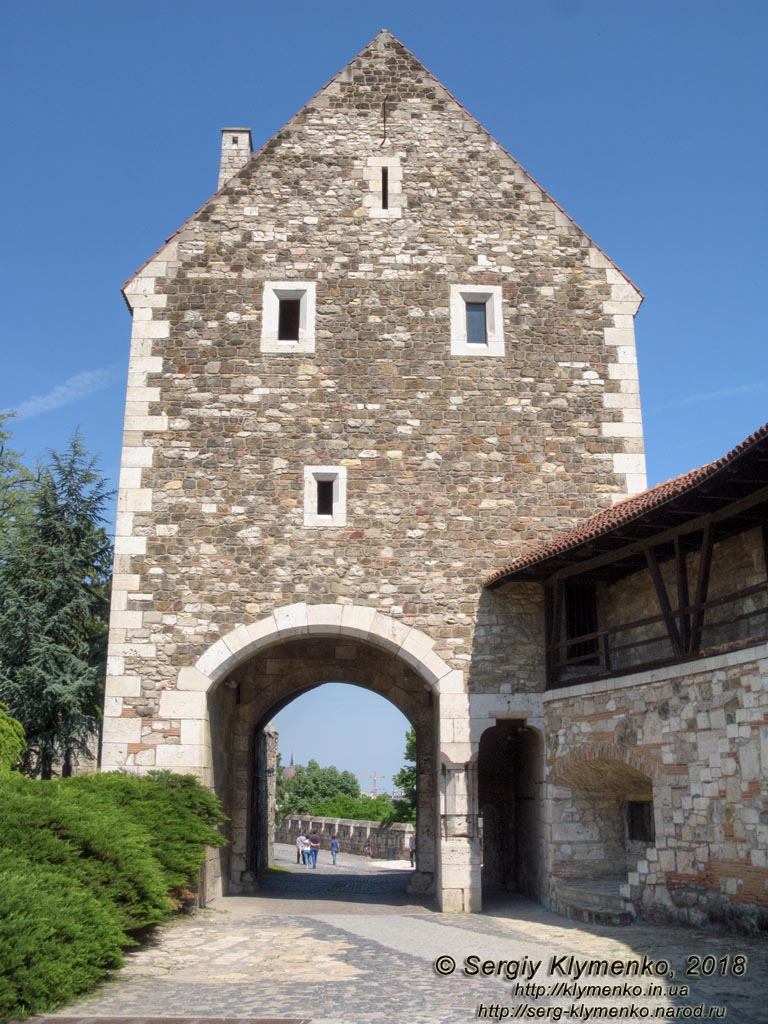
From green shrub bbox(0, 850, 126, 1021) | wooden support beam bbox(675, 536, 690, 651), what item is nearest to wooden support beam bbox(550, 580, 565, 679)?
wooden support beam bbox(675, 536, 690, 651)

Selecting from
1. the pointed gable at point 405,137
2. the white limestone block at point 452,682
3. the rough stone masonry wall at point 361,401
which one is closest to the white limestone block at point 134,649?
the rough stone masonry wall at point 361,401

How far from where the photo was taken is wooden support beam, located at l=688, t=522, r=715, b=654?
8492 mm

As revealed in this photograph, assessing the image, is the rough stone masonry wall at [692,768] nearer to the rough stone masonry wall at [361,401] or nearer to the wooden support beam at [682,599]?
the wooden support beam at [682,599]

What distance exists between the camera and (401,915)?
1035 centimetres

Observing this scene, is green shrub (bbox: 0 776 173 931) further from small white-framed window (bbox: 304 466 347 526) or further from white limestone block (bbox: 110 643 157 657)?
small white-framed window (bbox: 304 466 347 526)

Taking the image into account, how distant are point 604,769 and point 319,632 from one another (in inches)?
140

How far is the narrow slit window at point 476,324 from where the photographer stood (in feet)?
40.2

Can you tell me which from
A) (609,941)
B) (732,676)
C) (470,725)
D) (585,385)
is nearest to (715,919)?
(609,941)

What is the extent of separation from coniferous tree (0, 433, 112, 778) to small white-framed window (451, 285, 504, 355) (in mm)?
6640

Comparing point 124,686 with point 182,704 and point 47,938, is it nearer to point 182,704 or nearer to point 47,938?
point 182,704

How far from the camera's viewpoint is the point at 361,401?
11.9 meters

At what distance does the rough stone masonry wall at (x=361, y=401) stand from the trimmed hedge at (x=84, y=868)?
1.38 metres

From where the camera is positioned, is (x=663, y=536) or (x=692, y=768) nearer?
(x=692, y=768)

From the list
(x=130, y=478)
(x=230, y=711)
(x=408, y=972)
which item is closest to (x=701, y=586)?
(x=408, y=972)
